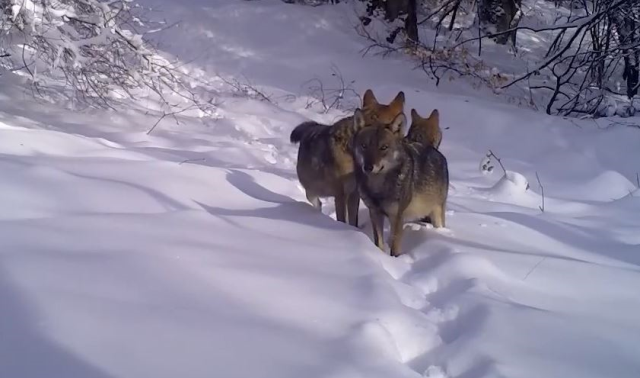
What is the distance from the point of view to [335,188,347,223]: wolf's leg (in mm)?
6012

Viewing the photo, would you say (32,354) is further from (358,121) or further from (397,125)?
(358,121)

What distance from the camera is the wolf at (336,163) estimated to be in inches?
234

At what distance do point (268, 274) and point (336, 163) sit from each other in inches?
97.8

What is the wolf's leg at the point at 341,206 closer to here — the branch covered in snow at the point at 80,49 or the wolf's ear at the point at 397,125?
the wolf's ear at the point at 397,125

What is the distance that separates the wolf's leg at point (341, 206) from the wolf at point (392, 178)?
1.33 ft

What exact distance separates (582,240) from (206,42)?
12219mm

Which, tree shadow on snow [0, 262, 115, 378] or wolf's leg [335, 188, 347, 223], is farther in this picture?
wolf's leg [335, 188, 347, 223]

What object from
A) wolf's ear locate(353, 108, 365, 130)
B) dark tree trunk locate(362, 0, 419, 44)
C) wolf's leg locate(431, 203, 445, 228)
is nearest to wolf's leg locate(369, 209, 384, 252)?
wolf's leg locate(431, 203, 445, 228)

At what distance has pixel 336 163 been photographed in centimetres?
597

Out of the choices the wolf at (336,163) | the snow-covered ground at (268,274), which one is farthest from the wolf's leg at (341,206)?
the snow-covered ground at (268,274)

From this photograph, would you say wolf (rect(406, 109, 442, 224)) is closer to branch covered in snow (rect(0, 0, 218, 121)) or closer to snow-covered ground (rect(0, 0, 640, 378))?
snow-covered ground (rect(0, 0, 640, 378))

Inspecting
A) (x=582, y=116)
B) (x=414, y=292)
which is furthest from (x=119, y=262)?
(x=582, y=116)

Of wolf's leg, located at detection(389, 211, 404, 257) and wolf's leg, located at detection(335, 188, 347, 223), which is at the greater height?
wolf's leg, located at detection(389, 211, 404, 257)

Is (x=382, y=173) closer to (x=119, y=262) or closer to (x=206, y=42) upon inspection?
(x=119, y=262)
